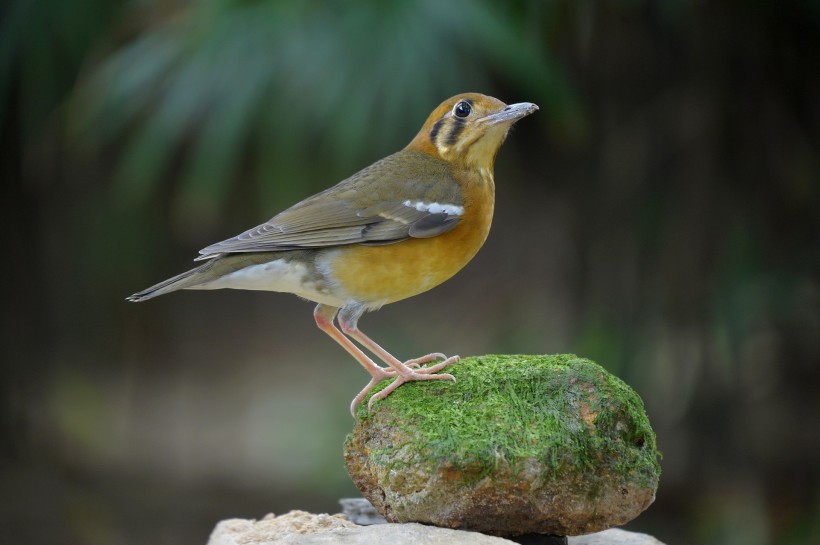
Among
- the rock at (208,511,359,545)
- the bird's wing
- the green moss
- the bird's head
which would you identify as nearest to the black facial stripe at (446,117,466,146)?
the bird's head

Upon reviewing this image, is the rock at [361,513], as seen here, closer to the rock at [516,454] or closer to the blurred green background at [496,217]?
the rock at [516,454]

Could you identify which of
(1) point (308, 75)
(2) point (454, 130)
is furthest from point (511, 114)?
(1) point (308, 75)

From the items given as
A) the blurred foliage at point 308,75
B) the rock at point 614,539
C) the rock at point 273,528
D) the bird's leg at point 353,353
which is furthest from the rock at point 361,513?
the blurred foliage at point 308,75

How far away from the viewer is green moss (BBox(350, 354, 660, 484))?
411 cm

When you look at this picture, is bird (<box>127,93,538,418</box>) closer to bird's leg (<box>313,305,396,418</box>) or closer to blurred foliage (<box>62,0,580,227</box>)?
bird's leg (<box>313,305,396,418</box>)

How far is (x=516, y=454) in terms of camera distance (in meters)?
4.07

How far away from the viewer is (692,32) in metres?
8.56

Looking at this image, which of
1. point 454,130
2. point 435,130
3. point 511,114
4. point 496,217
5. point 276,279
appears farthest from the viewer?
point 496,217

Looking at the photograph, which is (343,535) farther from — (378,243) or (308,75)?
(308,75)

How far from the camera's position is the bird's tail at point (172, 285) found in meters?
4.53

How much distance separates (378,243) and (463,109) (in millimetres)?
878

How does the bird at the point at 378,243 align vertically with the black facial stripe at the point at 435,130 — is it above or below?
below

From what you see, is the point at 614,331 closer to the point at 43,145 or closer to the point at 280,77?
the point at 280,77

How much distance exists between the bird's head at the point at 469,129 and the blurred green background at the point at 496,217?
8.65 ft
